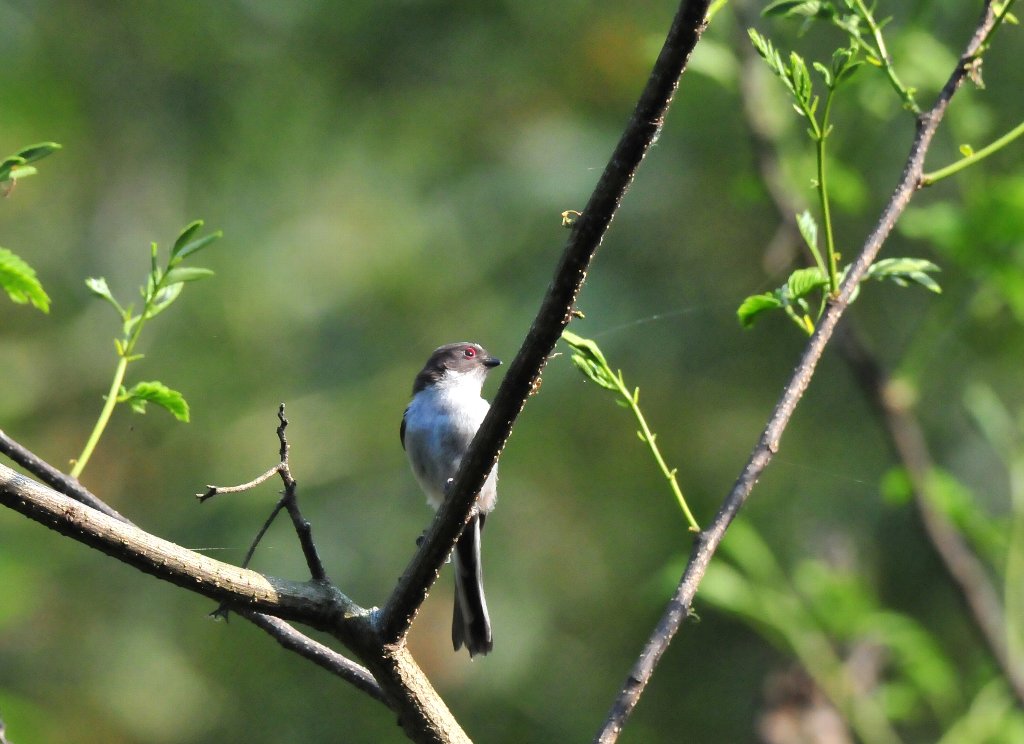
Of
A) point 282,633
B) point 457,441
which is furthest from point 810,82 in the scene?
point 457,441

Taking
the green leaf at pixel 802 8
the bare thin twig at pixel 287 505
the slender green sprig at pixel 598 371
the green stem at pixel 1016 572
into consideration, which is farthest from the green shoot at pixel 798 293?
the green stem at pixel 1016 572

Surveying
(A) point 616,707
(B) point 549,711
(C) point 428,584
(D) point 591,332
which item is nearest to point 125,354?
(C) point 428,584

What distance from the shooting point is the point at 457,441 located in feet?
13.6

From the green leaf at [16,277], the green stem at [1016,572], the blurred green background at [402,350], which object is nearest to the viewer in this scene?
the green leaf at [16,277]

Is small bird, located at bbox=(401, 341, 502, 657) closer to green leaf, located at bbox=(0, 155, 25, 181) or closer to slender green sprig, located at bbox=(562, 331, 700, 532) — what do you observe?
slender green sprig, located at bbox=(562, 331, 700, 532)

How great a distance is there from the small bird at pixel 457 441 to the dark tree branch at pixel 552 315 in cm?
182

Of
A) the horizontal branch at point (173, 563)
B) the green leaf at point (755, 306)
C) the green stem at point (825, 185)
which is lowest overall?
the horizontal branch at point (173, 563)

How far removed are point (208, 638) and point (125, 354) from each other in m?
6.05

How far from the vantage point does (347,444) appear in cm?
752

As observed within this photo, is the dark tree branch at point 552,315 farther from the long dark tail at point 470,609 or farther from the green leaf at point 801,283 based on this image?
the long dark tail at point 470,609

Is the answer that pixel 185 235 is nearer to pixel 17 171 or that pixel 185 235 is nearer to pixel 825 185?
pixel 17 171

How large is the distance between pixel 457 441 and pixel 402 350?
11.6 ft

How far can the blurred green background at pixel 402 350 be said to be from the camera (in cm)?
669

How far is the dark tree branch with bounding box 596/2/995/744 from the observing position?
1924 mm
